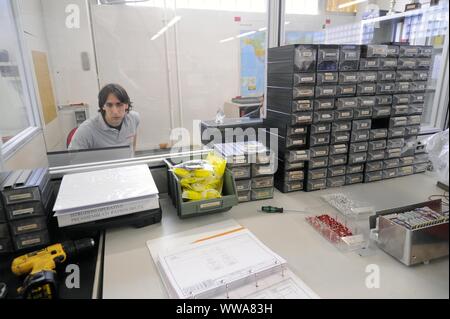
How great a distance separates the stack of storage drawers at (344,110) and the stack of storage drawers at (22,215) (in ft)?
2.89

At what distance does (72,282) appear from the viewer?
2.37 feet

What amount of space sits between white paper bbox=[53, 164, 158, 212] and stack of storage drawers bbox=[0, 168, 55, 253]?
0.06 meters

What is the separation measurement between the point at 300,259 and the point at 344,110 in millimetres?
692

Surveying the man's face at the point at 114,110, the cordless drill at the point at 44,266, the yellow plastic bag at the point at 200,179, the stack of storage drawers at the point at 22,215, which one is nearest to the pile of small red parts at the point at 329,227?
the yellow plastic bag at the point at 200,179

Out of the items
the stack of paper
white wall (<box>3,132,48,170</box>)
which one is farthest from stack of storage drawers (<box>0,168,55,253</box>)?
white wall (<box>3,132,48,170</box>)

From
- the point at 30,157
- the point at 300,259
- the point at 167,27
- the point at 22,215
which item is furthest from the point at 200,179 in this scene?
the point at 167,27

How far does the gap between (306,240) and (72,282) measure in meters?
0.66

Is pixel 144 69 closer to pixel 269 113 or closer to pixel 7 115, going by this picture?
pixel 7 115

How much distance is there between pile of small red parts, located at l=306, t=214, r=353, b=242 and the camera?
34.5 inches

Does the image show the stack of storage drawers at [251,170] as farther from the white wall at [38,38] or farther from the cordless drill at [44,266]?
the white wall at [38,38]

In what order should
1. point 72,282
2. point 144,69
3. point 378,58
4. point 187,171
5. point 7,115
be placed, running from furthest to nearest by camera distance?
point 144,69
point 7,115
point 378,58
point 187,171
point 72,282

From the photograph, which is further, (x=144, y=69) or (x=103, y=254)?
(x=144, y=69)

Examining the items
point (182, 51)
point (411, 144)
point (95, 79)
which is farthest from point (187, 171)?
point (182, 51)

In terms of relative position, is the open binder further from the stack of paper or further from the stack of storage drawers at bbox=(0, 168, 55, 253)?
the stack of storage drawers at bbox=(0, 168, 55, 253)
